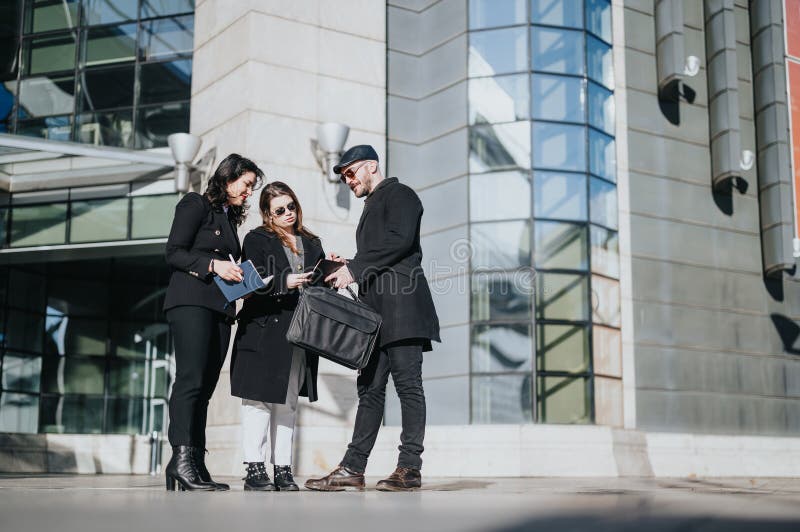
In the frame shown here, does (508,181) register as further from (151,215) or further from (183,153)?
(151,215)

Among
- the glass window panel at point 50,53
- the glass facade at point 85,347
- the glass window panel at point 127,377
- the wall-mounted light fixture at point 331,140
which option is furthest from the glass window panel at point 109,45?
the glass window panel at point 127,377

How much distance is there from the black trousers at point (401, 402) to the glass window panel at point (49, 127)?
9.53 meters

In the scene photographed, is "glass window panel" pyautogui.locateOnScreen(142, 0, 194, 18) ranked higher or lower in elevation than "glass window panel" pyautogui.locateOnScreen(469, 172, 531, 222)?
higher

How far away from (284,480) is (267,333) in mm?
900

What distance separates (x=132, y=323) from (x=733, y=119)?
11978 mm

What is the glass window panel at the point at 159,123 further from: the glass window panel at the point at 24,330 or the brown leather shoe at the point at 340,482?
the brown leather shoe at the point at 340,482

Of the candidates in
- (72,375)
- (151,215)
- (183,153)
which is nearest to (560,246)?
(183,153)

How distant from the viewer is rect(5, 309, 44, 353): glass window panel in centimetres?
1681

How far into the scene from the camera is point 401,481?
5.15m

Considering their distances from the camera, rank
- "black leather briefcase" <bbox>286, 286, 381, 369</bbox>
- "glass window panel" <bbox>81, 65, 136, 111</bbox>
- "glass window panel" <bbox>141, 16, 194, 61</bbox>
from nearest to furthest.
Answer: "black leather briefcase" <bbox>286, 286, 381, 369</bbox> → "glass window panel" <bbox>141, 16, 194, 61</bbox> → "glass window panel" <bbox>81, 65, 136, 111</bbox>

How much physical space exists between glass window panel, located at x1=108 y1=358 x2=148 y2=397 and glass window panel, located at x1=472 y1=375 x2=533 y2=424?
8.69 meters

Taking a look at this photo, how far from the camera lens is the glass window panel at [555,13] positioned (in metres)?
12.3

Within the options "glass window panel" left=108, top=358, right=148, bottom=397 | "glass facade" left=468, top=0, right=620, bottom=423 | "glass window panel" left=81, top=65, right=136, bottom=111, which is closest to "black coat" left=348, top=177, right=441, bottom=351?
A: "glass facade" left=468, top=0, right=620, bottom=423

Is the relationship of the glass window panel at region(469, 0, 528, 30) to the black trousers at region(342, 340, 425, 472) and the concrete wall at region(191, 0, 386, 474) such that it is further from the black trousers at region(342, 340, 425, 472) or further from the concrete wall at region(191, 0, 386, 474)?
the black trousers at region(342, 340, 425, 472)
